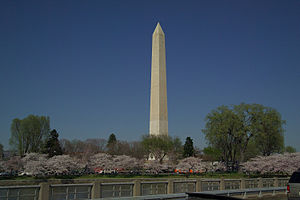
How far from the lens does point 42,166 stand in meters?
49.7

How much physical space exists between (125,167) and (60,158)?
1161 cm

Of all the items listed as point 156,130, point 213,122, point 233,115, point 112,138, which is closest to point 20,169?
point 156,130

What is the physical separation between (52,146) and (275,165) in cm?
4644

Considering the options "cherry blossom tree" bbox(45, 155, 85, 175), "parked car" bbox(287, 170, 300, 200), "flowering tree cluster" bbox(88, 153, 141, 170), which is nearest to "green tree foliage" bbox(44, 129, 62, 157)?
"flowering tree cluster" bbox(88, 153, 141, 170)

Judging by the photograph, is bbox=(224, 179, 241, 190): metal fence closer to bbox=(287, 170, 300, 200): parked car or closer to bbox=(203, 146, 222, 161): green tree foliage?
bbox=(287, 170, 300, 200): parked car

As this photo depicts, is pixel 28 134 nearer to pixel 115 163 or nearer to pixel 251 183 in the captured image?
pixel 115 163

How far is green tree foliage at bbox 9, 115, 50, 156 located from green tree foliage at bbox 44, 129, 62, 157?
2545 mm

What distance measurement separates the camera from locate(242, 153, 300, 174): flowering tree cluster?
165 feet

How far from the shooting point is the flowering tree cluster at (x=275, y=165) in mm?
50312

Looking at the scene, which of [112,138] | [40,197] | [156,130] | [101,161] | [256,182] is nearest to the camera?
[40,197]

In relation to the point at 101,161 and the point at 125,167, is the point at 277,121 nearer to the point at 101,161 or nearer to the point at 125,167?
the point at 125,167

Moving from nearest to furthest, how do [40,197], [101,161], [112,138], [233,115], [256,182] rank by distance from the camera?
[40,197]
[256,182]
[233,115]
[101,161]
[112,138]

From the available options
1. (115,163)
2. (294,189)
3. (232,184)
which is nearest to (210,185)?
(232,184)

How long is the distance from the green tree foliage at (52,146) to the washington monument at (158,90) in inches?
829
